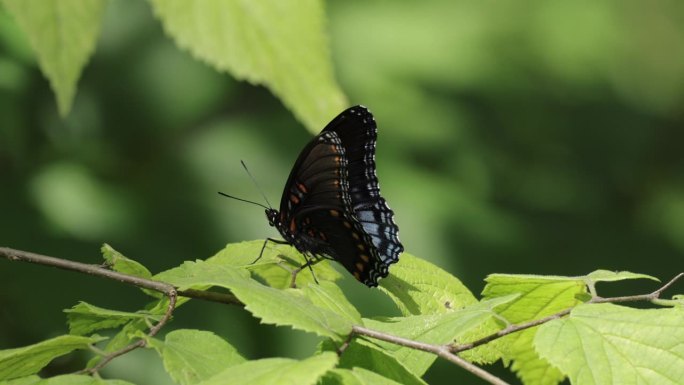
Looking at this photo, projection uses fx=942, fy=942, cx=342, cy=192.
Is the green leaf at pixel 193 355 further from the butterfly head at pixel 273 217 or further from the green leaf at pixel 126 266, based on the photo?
the butterfly head at pixel 273 217

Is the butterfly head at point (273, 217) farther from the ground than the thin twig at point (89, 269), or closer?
farther from the ground

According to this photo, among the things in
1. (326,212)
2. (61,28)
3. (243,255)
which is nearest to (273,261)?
(243,255)

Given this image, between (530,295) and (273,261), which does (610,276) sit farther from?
(273,261)

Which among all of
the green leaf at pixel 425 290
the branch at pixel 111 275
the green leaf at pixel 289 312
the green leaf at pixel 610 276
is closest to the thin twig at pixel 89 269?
the branch at pixel 111 275

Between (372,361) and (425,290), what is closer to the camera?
(372,361)

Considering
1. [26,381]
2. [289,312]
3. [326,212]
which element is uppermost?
[326,212]

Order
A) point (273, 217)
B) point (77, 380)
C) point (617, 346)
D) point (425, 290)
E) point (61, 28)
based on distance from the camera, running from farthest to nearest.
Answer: point (273, 217)
point (425, 290)
point (617, 346)
point (77, 380)
point (61, 28)
